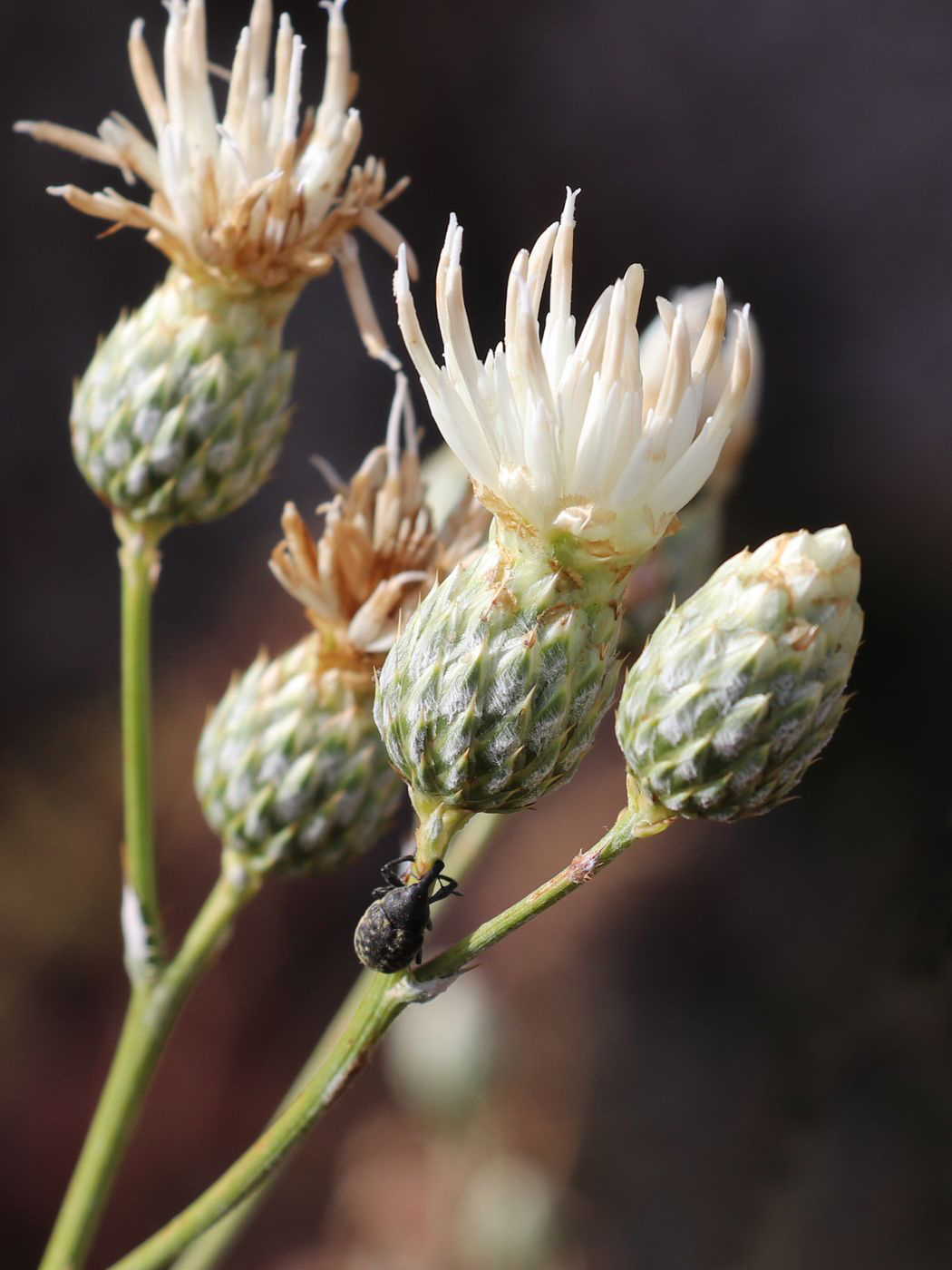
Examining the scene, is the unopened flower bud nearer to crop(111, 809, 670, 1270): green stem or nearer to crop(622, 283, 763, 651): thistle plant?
crop(622, 283, 763, 651): thistle plant

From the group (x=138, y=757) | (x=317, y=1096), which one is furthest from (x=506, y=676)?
(x=138, y=757)

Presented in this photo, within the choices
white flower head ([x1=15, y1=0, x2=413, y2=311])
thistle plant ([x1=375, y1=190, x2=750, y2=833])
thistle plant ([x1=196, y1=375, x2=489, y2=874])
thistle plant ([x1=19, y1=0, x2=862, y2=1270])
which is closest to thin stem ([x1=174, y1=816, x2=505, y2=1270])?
thistle plant ([x1=19, y1=0, x2=862, y2=1270])

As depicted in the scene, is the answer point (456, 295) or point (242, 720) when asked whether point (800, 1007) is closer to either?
point (242, 720)

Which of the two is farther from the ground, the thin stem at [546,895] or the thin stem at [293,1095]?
the thin stem at [546,895]

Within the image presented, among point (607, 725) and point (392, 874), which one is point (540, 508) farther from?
point (607, 725)

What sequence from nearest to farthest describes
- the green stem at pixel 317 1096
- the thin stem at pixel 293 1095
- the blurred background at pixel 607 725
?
the green stem at pixel 317 1096 → the thin stem at pixel 293 1095 → the blurred background at pixel 607 725

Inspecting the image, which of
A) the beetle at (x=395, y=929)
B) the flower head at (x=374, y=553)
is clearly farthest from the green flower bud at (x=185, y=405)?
the beetle at (x=395, y=929)

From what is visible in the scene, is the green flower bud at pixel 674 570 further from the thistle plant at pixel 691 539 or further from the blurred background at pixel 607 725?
the blurred background at pixel 607 725
